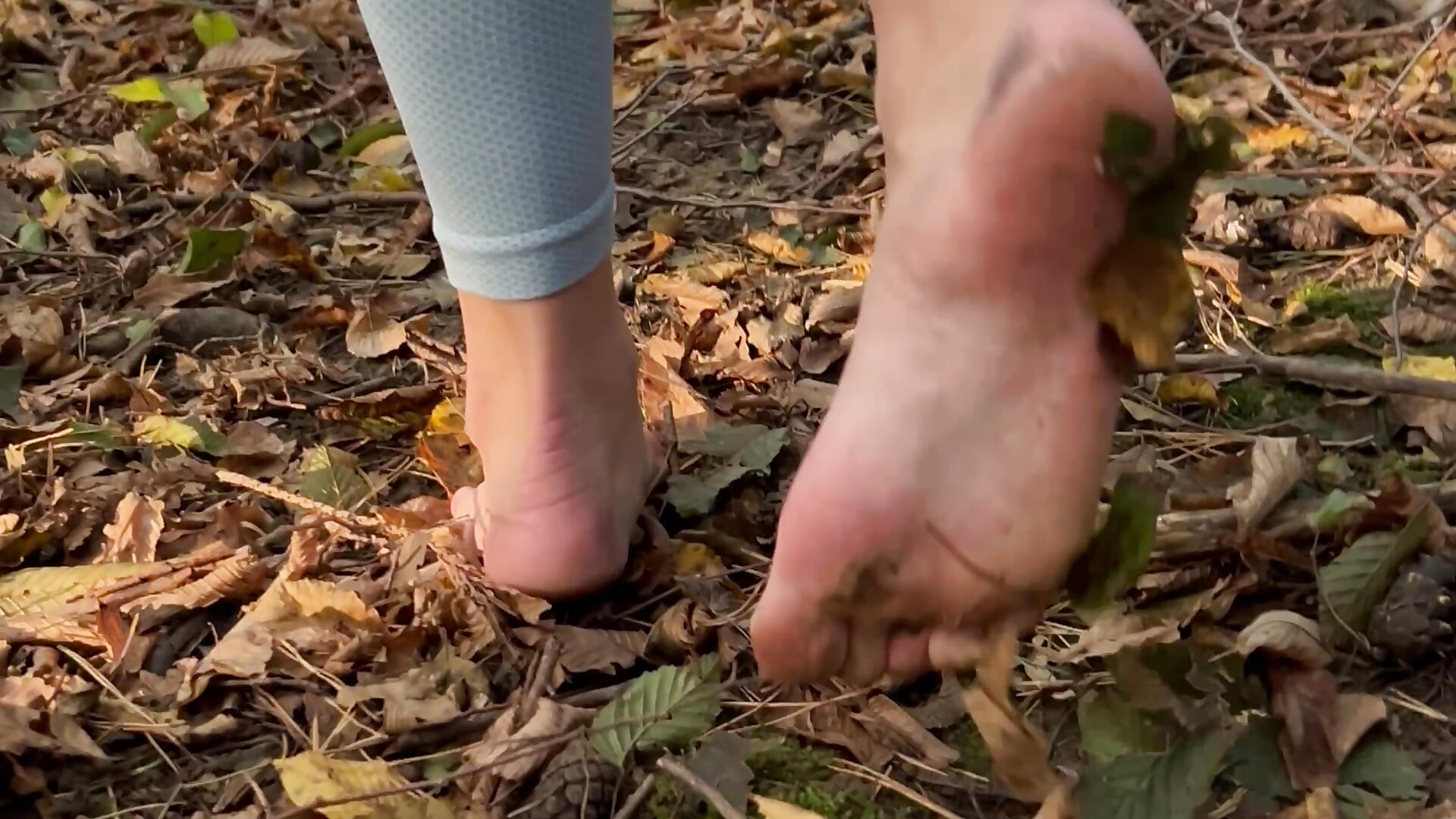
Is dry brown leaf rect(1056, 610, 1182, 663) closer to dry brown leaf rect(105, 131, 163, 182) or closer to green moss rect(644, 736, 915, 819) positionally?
green moss rect(644, 736, 915, 819)

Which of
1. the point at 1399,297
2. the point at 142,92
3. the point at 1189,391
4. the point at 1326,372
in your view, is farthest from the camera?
the point at 142,92

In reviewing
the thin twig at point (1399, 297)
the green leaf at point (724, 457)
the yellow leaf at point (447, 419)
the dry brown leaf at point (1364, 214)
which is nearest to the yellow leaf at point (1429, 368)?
the thin twig at point (1399, 297)

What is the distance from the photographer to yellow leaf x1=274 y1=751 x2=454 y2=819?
0.64m

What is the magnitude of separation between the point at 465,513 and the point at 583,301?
7.9 inches

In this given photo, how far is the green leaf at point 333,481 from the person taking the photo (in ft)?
3.12

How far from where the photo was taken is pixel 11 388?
1.13 metres

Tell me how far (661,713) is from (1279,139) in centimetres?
112

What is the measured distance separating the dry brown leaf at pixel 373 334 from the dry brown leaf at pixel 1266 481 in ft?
2.49

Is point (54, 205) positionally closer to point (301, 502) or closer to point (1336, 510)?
point (301, 502)

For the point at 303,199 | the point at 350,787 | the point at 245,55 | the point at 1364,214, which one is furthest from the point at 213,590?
the point at 245,55

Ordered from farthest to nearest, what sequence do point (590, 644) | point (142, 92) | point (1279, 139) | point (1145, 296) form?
point (142, 92), point (1279, 139), point (590, 644), point (1145, 296)

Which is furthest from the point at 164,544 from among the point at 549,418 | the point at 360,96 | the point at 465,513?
the point at 360,96

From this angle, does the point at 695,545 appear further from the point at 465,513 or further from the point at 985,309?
the point at 985,309

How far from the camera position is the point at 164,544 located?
91cm
